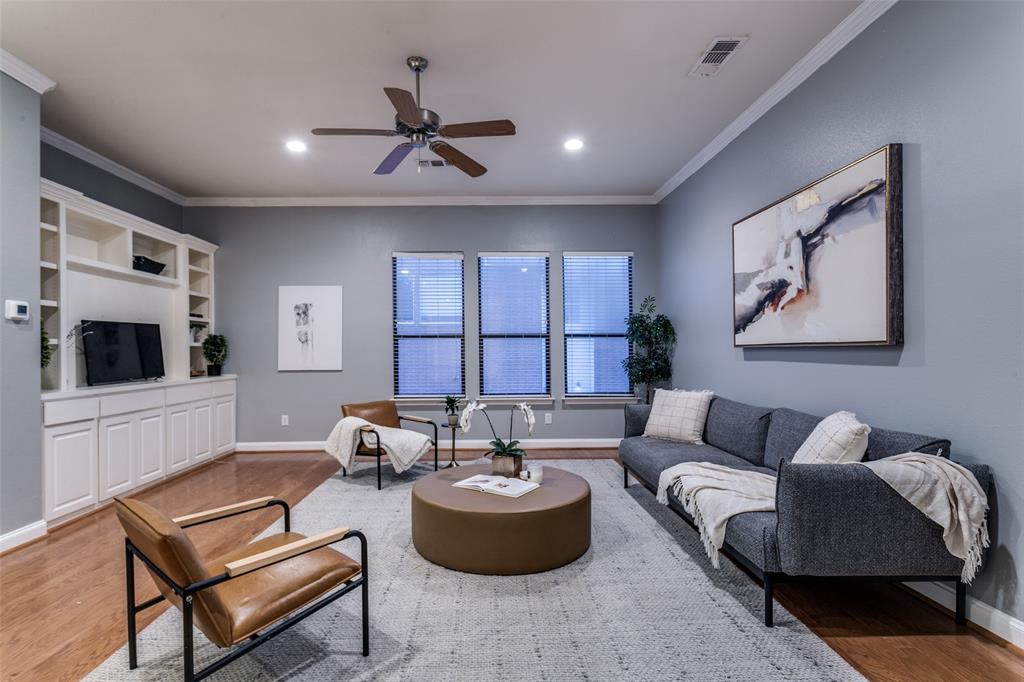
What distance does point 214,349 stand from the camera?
202 inches

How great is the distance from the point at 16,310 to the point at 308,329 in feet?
8.75

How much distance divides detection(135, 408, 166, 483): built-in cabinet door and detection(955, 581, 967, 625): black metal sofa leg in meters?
5.57

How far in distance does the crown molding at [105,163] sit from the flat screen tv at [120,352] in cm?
150

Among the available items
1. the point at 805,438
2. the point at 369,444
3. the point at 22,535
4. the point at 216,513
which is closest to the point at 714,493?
the point at 805,438

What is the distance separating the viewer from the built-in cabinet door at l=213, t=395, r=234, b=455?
500 centimetres


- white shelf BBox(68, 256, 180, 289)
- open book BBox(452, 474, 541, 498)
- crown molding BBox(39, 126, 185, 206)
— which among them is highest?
crown molding BBox(39, 126, 185, 206)

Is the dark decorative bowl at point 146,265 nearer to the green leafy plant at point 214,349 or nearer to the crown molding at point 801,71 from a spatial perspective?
the green leafy plant at point 214,349

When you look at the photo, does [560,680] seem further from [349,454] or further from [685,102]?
[685,102]

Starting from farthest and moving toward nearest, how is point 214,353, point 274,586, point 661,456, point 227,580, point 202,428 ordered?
point 214,353
point 202,428
point 661,456
point 274,586
point 227,580

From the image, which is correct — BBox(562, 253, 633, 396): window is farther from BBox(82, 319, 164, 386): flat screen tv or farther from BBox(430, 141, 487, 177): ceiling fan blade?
BBox(82, 319, 164, 386): flat screen tv

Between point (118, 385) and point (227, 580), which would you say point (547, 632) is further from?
point (118, 385)

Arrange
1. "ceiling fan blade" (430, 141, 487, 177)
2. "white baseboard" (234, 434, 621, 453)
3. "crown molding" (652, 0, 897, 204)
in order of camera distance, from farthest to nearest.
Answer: "white baseboard" (234, 434, 621, 453), "ceiling fan blade" (430, 141, 487, 177), "crown molding" (652, 0, 897, 204)

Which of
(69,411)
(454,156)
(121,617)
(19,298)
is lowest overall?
(121,617)

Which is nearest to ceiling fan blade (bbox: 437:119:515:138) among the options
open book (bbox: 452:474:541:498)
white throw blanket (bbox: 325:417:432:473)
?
open book (bbox: 452:474:541:498)
